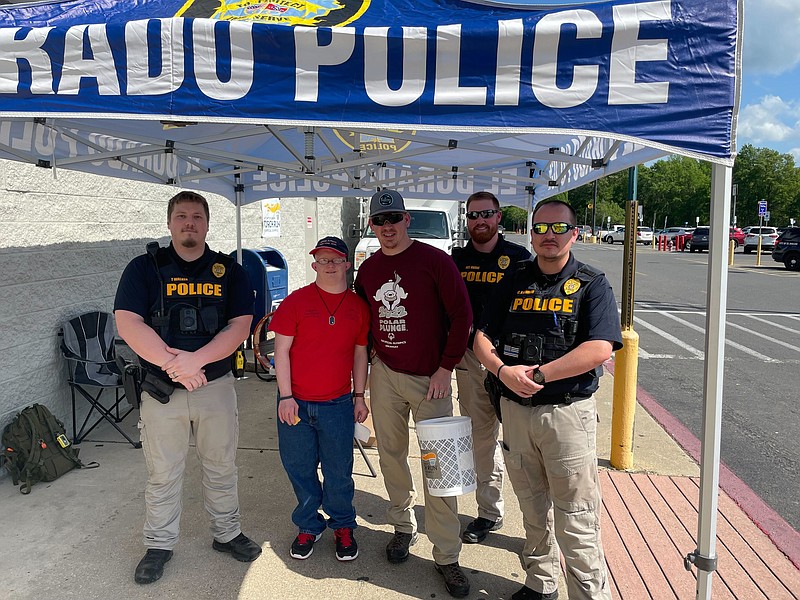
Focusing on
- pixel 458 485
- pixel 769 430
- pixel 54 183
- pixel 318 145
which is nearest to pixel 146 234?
pixel 54 183

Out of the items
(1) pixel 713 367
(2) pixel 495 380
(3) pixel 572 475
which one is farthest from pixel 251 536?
(1) pixel 713 367

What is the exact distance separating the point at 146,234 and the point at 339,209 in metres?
8.66

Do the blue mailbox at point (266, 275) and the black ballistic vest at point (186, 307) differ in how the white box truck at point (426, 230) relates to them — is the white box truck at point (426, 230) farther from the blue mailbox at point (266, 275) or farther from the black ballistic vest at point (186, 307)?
the black ballistic vest at point (186, 307)

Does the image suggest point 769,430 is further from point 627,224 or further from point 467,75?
point 467,75

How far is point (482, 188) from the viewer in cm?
689

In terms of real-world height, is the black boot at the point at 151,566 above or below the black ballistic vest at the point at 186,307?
below

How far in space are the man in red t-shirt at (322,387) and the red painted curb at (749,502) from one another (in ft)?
8.38

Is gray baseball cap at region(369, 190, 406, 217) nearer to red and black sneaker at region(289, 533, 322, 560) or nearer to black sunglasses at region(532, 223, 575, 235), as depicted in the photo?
black sunglasses at region(532, 223, 575, 235)

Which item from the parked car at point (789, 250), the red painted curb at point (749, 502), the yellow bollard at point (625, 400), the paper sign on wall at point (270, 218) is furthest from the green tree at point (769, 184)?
the yellow bollard at point (625, 400)

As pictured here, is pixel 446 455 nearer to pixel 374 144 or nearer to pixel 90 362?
pixel 90 362

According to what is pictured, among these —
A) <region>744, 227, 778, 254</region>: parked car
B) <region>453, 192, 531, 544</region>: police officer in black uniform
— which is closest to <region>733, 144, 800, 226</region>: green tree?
<region>744, 227, 778, 254</region>: parked car

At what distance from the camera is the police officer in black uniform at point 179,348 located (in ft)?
9.25

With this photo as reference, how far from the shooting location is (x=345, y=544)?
3129mm

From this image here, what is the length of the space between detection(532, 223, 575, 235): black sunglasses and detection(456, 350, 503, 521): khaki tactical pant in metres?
1.10
